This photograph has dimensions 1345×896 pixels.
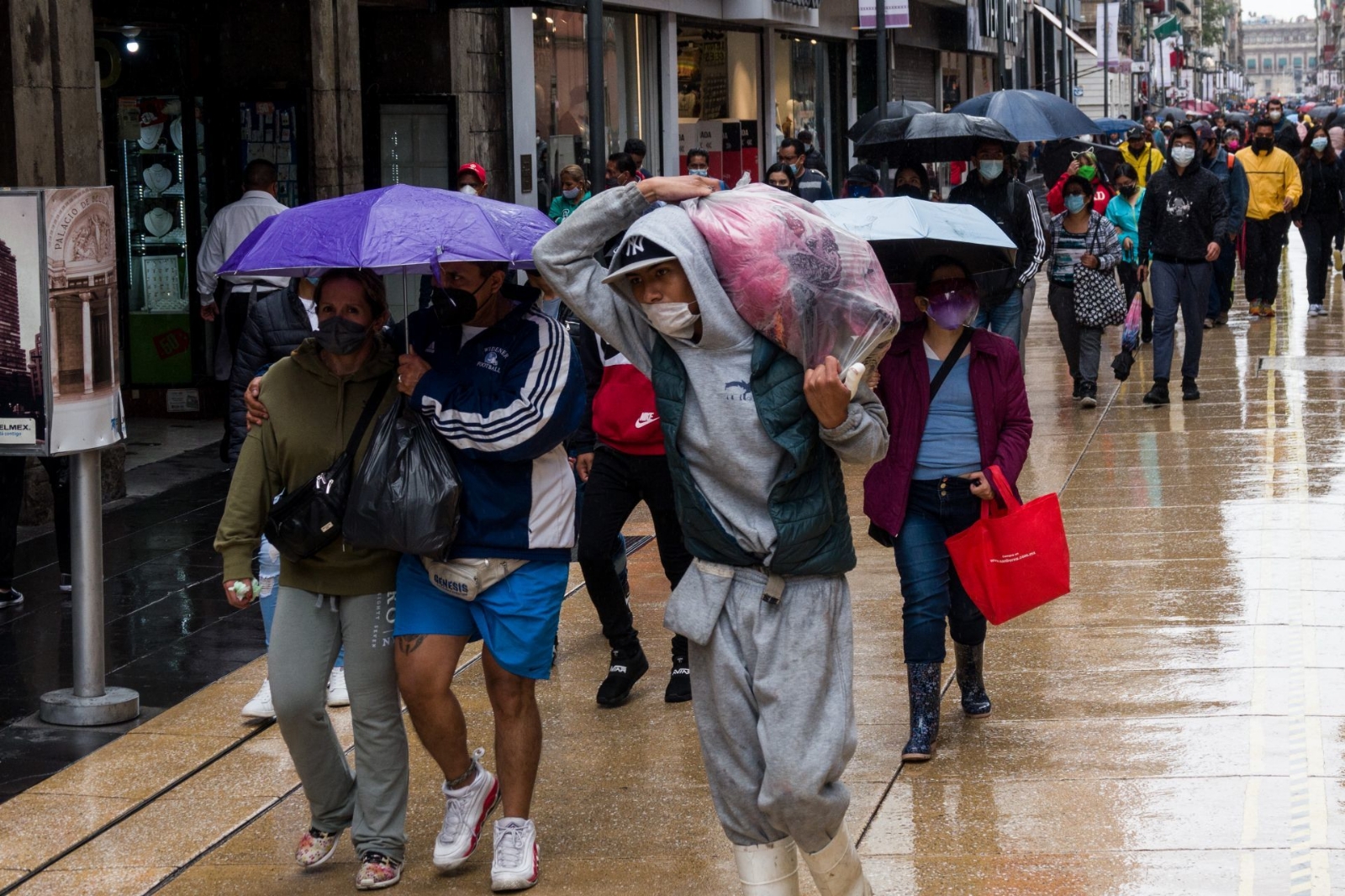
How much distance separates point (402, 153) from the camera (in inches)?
638

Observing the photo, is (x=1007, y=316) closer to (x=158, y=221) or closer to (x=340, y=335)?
(x=158, y=221)

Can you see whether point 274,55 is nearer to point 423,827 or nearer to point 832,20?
point 423,827

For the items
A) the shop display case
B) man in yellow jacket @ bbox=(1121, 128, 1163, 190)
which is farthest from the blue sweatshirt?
man in yellow jacket @ bbox=(1121, 128, 1163, 190)

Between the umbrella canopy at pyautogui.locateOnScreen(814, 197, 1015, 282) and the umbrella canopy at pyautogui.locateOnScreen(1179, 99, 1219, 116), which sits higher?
the umbrella canopy at pyautogui.locateOnScreen(1179, 99, 1219, 116)

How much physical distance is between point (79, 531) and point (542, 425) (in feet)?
8.49

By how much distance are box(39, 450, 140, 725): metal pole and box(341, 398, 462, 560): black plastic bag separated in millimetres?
2207

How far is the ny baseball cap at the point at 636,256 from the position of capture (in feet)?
13.0

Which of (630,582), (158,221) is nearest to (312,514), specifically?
(630,582)

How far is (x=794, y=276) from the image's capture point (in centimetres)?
394

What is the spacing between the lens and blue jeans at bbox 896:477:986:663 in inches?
224

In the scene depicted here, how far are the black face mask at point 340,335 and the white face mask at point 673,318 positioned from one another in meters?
1.06

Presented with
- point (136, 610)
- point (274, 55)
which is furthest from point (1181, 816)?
point (274, 55)

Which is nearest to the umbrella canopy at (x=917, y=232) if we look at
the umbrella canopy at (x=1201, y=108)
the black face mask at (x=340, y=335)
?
the black face mask at (x=340, y=335)

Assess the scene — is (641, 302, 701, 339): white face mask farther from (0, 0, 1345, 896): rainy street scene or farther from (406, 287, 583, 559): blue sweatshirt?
(406, 287, 583, 559): blue sweatshirt
